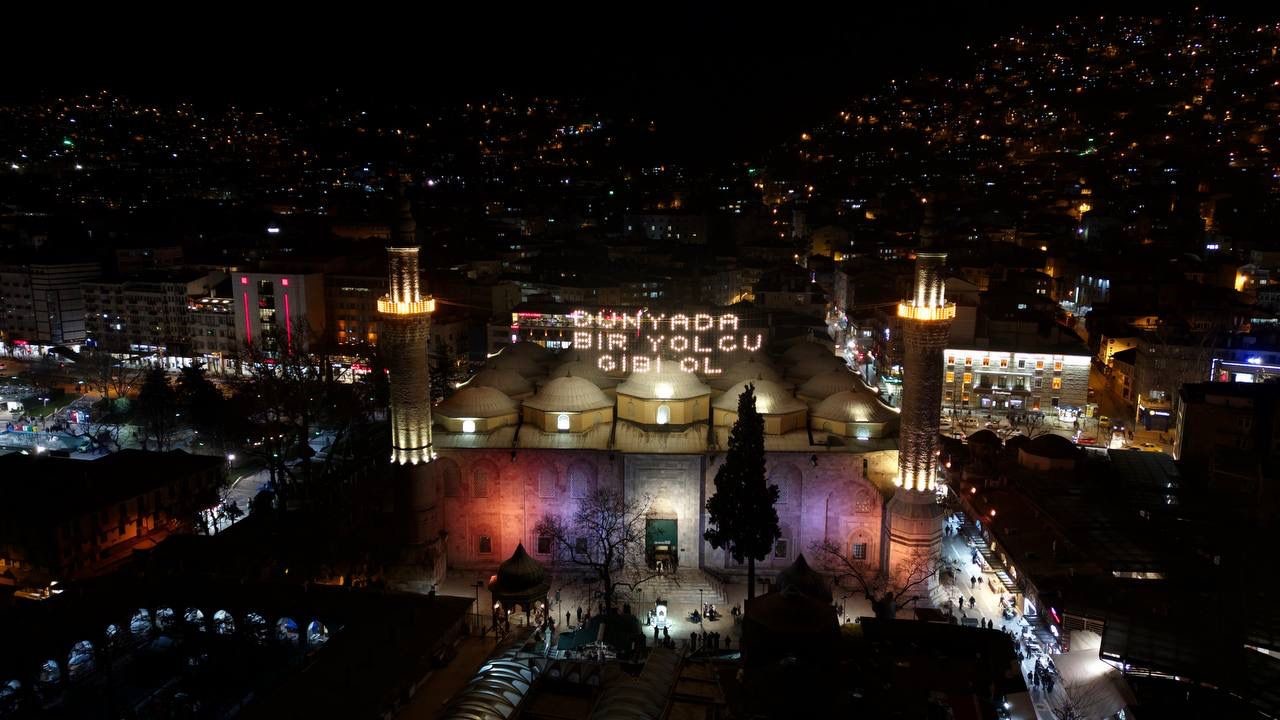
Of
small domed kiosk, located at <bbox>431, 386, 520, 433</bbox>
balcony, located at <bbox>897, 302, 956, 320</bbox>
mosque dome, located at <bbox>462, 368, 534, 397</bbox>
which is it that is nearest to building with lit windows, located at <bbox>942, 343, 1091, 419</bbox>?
balcony, located at <bbox>897, 302, 956, 320</bbox>

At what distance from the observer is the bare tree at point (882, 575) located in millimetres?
25188

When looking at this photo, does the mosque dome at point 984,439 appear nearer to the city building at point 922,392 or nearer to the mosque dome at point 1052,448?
the mosque dome at point 1052,448

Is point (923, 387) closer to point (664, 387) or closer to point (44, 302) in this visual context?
point (664, 387)

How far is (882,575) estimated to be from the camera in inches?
1075

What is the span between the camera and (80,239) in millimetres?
84375

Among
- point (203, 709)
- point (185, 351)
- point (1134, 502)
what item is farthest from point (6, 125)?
point (1134, 502)

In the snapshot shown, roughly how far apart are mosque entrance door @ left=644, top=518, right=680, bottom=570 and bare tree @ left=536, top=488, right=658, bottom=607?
0.23m

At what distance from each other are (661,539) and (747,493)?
5189 millimetres

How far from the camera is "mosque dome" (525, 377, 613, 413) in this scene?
29719 mm

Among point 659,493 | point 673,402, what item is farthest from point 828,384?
point 659,493

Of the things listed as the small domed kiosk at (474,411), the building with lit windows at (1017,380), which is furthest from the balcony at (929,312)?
the building with lit windows at (1017,380)

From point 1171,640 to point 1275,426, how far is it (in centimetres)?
1810

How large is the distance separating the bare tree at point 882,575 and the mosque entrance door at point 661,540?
456cm

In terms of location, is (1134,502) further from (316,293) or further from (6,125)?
(6,125)
